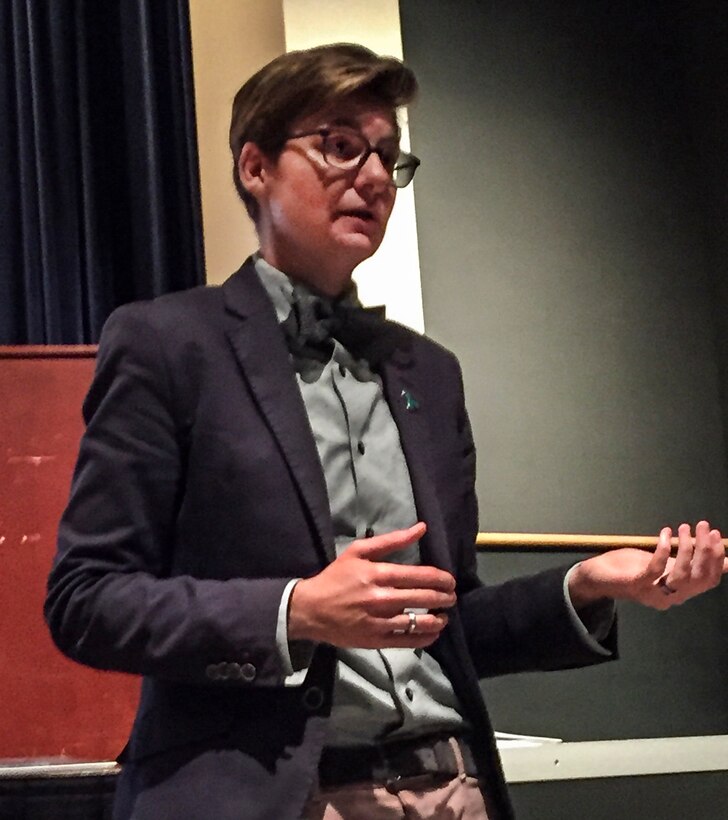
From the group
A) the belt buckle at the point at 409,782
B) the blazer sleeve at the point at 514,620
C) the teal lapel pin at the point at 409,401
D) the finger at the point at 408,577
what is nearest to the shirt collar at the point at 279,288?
the teal lapel pin at the point at 409,401

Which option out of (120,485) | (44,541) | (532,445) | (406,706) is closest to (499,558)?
(532,445)

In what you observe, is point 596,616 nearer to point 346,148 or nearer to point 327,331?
point 327,331

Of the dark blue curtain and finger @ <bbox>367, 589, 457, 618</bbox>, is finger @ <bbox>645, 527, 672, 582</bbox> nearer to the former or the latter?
finger @ <bbox>367, 589, 457, 618</bbox>

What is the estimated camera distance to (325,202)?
106 centimetres

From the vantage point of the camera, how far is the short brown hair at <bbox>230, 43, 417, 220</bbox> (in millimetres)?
1073

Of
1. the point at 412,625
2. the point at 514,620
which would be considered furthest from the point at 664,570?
the point at 412,625

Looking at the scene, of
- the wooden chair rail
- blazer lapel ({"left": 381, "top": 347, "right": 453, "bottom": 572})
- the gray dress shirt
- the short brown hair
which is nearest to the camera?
the gray dress shirt

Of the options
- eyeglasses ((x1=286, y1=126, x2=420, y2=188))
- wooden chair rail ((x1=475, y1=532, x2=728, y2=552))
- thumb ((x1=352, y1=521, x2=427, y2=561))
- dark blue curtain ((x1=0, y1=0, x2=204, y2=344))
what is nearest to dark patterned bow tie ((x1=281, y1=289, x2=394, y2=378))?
eyeglasses ((x1=286, y1=126, x2=420, y2=188))

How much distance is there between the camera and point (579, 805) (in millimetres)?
1533

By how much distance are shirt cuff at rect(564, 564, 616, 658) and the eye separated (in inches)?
18.8

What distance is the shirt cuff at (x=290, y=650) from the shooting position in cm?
79

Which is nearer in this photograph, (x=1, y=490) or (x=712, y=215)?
(x=1, y=490)

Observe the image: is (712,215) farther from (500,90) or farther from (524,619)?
(524,619)

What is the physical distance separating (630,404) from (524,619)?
3.59 ft
